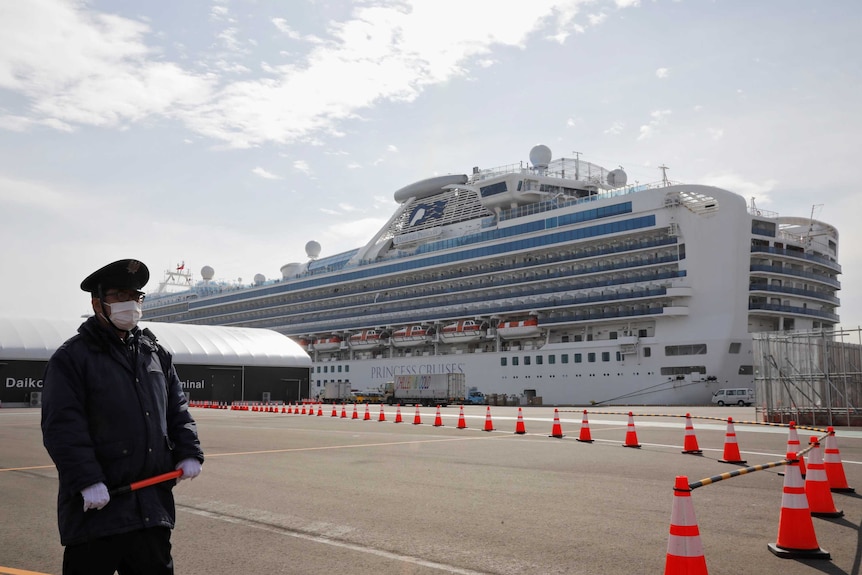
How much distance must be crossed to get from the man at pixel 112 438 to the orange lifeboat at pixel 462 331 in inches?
2314

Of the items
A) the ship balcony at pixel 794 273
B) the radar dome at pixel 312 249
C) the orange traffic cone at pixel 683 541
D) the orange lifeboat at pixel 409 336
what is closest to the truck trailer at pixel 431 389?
the orange lifeboat at pixel 409 336

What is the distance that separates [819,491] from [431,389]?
153ft

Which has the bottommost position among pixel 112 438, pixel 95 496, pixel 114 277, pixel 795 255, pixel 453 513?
pixel 453 513

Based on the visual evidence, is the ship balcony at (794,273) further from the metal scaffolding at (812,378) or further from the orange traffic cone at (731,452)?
the orange traffic cone at (731,452)

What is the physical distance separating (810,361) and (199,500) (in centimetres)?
2048

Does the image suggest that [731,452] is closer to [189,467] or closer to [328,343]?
[189,467]

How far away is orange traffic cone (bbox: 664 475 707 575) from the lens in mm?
4699

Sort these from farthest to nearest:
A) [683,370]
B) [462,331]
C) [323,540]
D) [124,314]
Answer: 1. [462,331]
2. [683,370]
3. [323,540]
4. [124,314]

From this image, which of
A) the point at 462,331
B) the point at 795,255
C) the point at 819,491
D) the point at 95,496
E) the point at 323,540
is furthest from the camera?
the point at 462,331

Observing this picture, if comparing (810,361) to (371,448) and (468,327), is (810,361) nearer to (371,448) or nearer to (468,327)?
(371,448)

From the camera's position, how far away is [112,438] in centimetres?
371

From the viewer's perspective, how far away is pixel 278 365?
6275 cm

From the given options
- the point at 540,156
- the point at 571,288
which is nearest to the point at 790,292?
the point at 571,288

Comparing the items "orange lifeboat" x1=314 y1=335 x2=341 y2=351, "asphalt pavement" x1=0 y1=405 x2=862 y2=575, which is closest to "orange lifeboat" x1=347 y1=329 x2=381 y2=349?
"orange lifeboat" x1=314 y1=335 x2=341 y2=351
